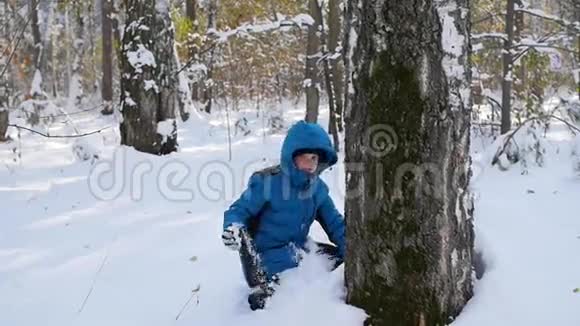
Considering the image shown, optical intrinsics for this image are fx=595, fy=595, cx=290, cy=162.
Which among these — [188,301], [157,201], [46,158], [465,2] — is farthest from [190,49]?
[465,2]

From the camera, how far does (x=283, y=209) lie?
296cm

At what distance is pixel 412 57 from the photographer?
2068 mm

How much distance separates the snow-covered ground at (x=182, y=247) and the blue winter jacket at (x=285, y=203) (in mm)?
164

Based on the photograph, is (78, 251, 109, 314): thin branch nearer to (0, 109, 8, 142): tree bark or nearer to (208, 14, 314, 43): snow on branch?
(208, 14, 314, 43): snow on branch

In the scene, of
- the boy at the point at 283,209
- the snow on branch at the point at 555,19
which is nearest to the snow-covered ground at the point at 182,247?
the boy at the point at 283,209

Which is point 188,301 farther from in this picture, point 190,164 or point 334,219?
point 190,164

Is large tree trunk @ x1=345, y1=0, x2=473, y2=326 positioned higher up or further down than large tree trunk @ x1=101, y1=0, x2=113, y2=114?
further down

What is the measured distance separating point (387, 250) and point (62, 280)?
2.25 metres

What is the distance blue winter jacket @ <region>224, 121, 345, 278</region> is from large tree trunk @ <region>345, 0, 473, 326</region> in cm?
60

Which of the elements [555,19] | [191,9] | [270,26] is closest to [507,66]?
[555,19]

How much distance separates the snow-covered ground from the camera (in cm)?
247

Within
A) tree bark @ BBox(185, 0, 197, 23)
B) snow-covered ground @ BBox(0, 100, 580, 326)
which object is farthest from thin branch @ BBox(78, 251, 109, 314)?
tree bark @ BBox(185, 0, 197, 23)

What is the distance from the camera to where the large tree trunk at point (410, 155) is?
6.82ft

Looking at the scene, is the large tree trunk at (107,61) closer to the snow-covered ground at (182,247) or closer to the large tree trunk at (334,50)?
the snow-covered ground at (182,247)
